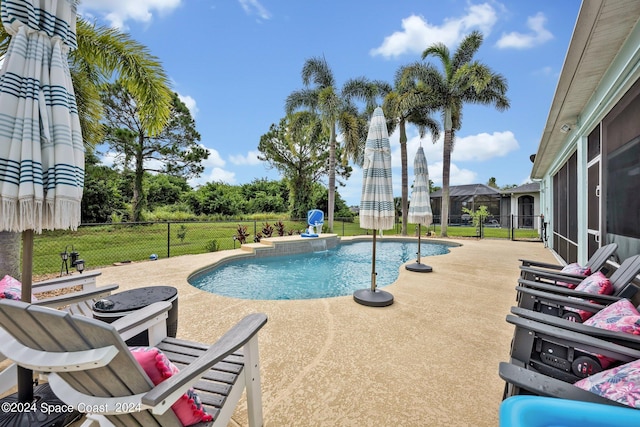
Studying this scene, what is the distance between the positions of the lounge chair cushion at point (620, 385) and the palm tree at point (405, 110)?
13.0 meters

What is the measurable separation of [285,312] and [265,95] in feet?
51.4

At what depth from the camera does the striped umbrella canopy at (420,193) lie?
6035mm

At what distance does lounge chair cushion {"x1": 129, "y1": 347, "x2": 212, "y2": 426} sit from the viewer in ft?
3.52

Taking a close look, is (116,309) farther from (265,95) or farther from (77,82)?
(265,95)

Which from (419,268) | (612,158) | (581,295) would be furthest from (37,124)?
(419,268)

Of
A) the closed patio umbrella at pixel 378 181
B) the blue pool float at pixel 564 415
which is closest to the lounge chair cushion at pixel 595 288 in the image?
the blue pool float at pixel 564 415

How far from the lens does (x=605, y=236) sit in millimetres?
3307

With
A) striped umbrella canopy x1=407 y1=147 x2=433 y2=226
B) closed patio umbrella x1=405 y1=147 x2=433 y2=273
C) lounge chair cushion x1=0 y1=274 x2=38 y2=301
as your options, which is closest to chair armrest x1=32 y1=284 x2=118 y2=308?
lounge chair cushion x1=0 y1=274 x2=38 y2=301

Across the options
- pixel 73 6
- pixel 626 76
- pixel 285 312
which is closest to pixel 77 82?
pixel 73 6

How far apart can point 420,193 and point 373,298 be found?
337 centimetres

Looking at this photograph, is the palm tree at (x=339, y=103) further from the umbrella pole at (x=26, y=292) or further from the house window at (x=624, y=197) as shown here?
the umbrella pole at (x=26, y=292)

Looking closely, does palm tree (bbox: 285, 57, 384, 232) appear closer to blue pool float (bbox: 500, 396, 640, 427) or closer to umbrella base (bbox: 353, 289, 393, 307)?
umbrella base (bbox: 353, 289, 393, 307)

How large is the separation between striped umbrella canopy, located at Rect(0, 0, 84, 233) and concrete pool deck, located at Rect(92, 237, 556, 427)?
1705mm

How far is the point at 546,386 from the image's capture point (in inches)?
41.1
